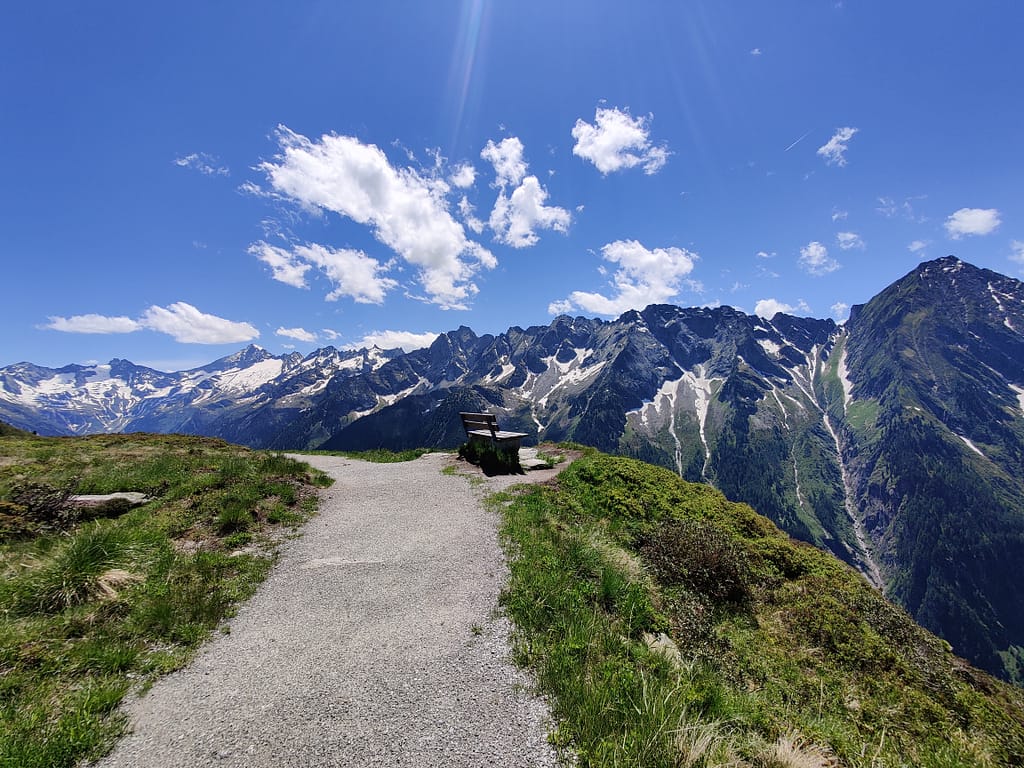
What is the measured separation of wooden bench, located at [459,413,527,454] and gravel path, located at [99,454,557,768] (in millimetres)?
9599

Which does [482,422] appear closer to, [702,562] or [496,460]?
[496,460]

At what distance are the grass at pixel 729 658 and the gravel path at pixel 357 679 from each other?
27.5 inches

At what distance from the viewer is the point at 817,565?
35.0ft

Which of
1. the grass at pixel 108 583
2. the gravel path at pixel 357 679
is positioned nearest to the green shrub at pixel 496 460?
the grass at pixel 108 583

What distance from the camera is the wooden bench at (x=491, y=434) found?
20.6 m

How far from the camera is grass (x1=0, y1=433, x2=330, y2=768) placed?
16.4ft

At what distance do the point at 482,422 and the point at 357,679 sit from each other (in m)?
16.4

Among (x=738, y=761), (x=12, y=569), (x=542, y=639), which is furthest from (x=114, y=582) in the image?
(x=738, y=761)

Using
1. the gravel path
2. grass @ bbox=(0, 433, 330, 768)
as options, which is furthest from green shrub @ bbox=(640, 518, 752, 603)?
grass @ bbox=(0, 433, 330, 768)

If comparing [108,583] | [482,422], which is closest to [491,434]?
[482,422]

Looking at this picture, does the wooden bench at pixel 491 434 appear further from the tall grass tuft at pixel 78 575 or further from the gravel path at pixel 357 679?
the tall grass tuft at pixel 78 575

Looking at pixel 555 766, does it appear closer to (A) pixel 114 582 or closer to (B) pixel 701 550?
(B) pixel 701 550

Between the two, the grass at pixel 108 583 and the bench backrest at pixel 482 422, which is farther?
the bench backrest at pixel 482 422

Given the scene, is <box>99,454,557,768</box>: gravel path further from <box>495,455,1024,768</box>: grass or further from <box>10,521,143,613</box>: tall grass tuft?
<box>10,521,143,613</box>: tall grass tuft
